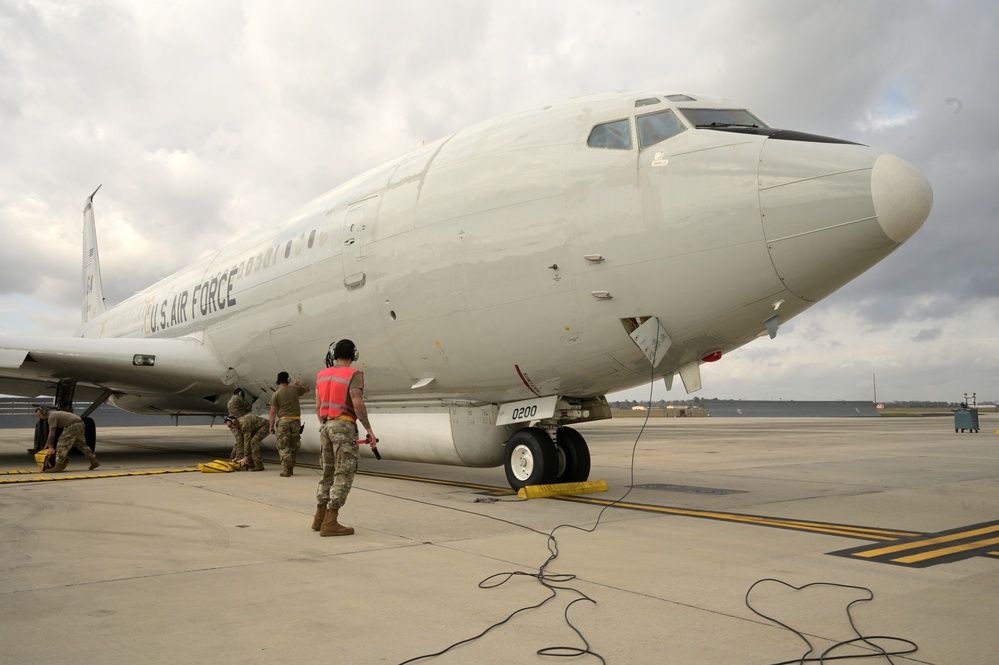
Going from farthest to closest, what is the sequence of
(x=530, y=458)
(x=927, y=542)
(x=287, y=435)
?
(x=287, y=435), (x=530, y=458), (x=927, y=542)

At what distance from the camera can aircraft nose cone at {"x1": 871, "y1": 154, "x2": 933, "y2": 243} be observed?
6449mm

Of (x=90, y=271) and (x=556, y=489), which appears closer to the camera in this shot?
(x=556, y=489)

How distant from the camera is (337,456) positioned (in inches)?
262

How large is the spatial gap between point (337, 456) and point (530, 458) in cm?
311

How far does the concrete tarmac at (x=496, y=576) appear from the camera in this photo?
3471 millimetres

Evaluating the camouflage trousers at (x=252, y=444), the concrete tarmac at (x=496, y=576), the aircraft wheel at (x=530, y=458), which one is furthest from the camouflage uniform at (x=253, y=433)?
the aircraft wheel at (x=530, y=458)

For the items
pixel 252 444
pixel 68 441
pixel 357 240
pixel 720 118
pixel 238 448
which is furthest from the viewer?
pixel 238 448

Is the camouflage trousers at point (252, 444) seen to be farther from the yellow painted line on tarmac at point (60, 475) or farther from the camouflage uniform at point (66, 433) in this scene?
the camouflage uniform at point (66, 433)

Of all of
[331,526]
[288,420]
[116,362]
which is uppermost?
[116,362]

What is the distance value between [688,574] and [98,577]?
154 inches

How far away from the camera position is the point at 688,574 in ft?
16.2

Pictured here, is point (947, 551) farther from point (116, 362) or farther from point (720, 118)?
point (116, 362)

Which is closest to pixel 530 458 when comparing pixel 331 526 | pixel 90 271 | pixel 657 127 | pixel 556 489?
pixel 556 489

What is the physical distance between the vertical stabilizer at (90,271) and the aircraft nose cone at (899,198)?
A: 2648 centimetres
